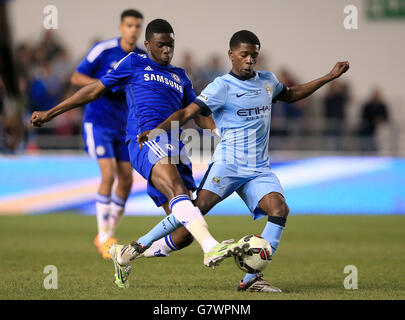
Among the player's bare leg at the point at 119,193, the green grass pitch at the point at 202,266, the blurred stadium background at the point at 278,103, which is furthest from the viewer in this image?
the blurred stadium background at the point at 278,103

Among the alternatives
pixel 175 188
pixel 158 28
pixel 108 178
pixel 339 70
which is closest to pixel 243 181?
pixel 175 188

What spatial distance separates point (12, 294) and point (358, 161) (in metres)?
10.1

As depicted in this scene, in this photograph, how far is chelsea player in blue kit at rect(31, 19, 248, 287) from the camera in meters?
A: 6.62

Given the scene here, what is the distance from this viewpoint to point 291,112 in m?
16.8

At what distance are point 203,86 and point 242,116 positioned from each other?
8.69 meters

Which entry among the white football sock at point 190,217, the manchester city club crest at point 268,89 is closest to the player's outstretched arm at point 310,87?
the manchester city club crest at point 268,89

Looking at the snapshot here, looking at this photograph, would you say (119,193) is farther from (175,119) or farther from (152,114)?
(175,119)

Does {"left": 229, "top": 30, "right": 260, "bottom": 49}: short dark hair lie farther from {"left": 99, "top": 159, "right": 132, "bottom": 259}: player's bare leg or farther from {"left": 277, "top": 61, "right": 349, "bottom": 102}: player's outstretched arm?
{"left": 99, "top": 159, "right": 132, "bottom": 259}: player's bare leg

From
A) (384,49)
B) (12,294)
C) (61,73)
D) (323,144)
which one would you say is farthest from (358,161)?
(12,294)

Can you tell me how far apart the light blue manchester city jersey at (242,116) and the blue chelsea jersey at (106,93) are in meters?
3.01

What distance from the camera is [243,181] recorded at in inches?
265

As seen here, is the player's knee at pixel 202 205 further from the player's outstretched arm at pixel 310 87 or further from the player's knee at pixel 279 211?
the player's outstretched arm at pixel 310 87

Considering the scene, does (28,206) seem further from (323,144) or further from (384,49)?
(384,49)

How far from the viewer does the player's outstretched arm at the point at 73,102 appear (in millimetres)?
6770
